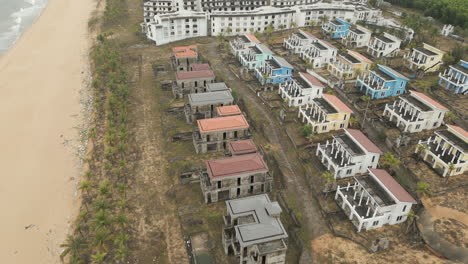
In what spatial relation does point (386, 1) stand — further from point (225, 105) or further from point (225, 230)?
point (225, 230)

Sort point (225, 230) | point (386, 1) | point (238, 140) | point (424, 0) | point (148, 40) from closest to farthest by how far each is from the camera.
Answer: point (225, 230), point (238, 140), point (148, 40), point (424, 0), point (386, 1)

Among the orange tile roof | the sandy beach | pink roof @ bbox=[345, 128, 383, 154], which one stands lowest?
the sandy beach

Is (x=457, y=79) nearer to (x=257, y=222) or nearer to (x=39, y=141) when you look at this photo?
(x=257, y=222)

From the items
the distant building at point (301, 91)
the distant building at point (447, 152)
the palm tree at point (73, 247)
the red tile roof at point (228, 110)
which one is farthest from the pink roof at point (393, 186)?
the palm tree at point (73, 247)

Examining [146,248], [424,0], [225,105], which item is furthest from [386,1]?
[146,248]

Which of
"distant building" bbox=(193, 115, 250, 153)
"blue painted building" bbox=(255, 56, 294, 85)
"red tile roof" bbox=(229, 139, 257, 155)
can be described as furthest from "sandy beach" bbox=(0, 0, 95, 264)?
"blue painted building" bbox=(255, 56, 294, 85)

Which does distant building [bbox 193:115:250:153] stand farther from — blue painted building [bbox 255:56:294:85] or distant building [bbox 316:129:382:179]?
blue painted building [bbox 255:56:294:85]
